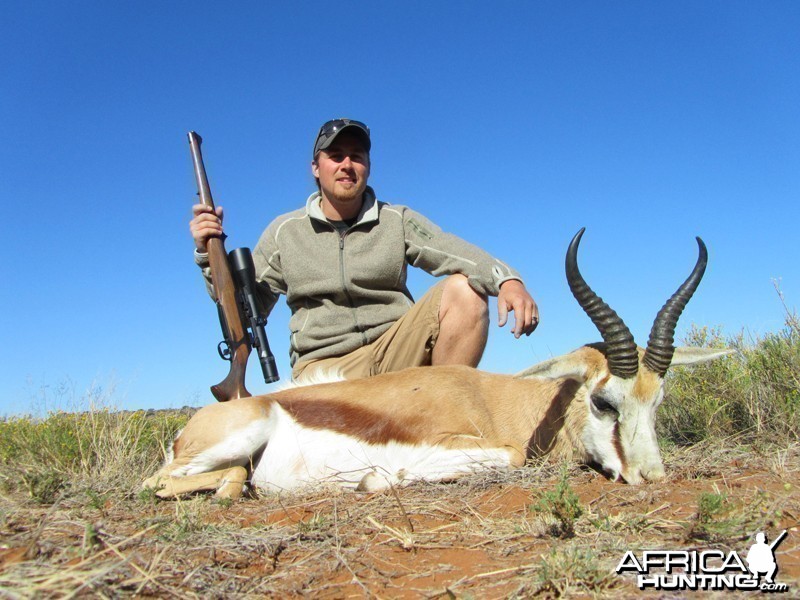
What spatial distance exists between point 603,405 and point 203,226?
382 cm

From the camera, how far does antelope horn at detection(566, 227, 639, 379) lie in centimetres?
382

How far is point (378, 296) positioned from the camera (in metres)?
5.66

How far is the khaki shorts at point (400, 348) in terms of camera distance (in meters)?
5.17

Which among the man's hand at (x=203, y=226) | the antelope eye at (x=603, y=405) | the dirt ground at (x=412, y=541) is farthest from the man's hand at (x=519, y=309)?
the man's hand at (x=203, y=226)

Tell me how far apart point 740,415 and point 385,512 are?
13.1 feet

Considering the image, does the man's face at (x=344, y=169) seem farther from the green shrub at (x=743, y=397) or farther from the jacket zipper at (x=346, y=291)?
the green shrub at (x=743, y=397)

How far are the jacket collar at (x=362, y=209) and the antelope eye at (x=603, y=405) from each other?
2717mm

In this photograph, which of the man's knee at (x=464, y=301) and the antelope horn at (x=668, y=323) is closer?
the antelope horn at (x=668, y=323)

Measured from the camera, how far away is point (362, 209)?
5.86 m

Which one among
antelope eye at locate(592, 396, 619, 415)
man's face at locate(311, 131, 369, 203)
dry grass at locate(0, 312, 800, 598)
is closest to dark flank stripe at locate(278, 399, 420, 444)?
dry grass at locate(0, 312, 800, 598)

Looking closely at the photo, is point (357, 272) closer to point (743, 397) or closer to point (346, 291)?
point (346, 291)

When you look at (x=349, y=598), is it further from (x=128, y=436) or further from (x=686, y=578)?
(x=128, y=436)

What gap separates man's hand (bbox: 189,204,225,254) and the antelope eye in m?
3.67

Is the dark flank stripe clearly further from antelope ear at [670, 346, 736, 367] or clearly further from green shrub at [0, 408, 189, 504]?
antelope ear at [670, 346, 736, 367]
